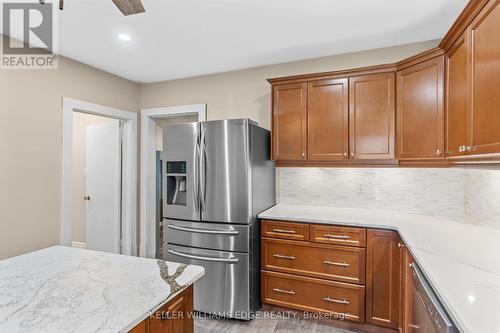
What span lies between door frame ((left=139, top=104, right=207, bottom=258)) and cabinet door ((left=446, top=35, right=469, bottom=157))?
308 centimetres

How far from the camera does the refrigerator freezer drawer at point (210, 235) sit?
7.92ft

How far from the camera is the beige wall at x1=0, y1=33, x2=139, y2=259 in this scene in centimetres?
234

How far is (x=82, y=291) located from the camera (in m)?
1.10

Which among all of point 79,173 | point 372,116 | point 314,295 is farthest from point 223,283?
point 79,173

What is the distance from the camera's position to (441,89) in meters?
2.08

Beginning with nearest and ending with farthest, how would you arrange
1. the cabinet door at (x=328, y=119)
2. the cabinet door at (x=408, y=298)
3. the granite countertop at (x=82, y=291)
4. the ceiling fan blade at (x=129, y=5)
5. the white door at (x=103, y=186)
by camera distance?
the granite countertop at (x=82, y=291)
the ceiling fan blade at (x=129, y=5)
the cabinet door at (x=408, y=298)
the cabinet door at (x=328, y=119)
the white door at (x=103, y=186)

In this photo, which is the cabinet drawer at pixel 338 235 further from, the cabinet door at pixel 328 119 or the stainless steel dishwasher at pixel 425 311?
the cabinet door at pixel 328 119

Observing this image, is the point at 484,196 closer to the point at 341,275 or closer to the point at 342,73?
the point at 341,275

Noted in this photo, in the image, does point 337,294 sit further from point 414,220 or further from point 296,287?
point 414,220

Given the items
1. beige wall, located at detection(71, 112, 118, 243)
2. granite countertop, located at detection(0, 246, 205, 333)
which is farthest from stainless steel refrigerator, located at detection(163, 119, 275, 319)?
beige wall, located at detection(71, 112, 118, 243)

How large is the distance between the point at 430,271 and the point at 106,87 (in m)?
3.69

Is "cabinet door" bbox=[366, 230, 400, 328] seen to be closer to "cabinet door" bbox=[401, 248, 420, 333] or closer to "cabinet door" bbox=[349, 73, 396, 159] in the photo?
"cabinet door" bbox=[401, 248, 420, 333]

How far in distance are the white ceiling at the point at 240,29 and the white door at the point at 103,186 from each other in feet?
3.49

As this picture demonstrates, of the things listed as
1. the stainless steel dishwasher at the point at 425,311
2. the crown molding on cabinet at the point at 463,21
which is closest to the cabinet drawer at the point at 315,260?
the stainless steel dishwasher at the point at 425,311
